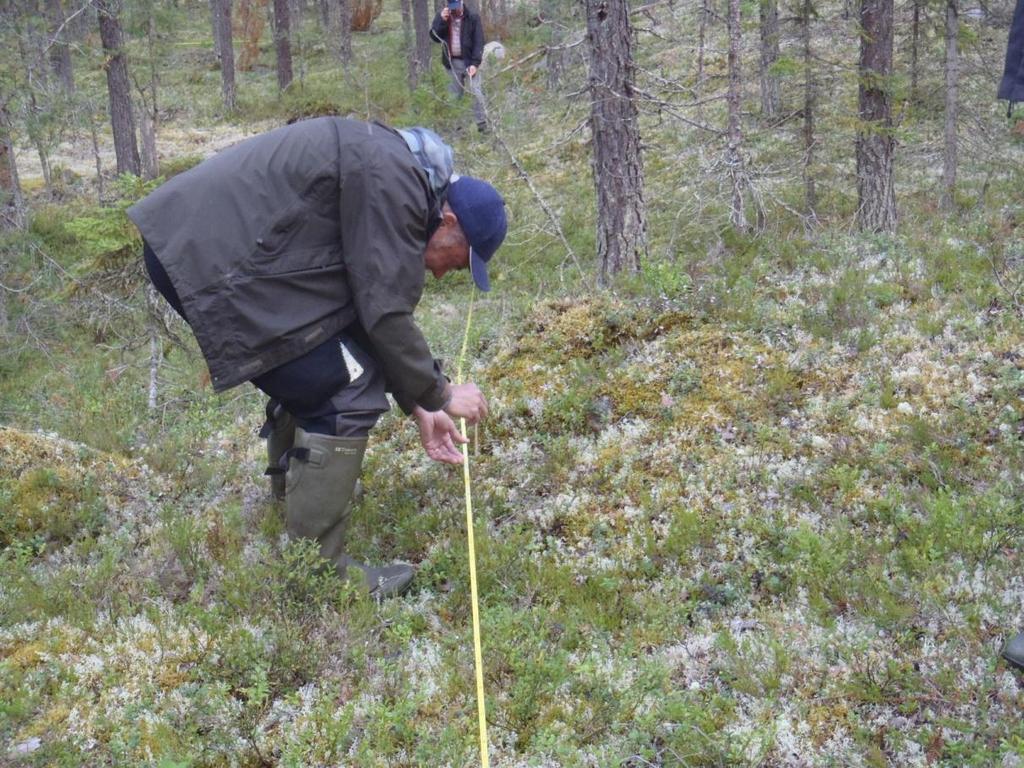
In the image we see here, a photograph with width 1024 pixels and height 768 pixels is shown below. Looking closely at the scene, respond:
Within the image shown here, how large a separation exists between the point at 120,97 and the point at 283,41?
11437 mm

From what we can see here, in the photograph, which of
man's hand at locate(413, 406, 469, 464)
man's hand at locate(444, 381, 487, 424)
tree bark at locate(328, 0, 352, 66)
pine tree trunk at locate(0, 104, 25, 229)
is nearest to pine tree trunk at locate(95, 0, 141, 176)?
pine tree trunk at locate(0, 104, 25, 229)


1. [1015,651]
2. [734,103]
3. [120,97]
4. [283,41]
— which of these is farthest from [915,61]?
[283,41]

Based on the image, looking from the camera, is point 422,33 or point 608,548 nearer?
point 608,548

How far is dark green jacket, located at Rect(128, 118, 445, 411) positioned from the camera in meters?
3.98

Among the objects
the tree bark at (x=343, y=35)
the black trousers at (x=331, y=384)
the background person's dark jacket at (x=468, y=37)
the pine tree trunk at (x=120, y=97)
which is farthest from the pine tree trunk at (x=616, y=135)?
the tree bark at (x=343, y=35)

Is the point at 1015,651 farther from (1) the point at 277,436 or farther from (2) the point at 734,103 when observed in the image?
(2) the point at 734,103

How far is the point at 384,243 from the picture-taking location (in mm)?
3973

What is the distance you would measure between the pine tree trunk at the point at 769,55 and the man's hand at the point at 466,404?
10.3 m

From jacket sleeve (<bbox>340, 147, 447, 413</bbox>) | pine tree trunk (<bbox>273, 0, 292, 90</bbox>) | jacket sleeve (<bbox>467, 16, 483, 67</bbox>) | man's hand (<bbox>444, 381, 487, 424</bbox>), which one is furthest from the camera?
pine tree trunk (<bbox>273, 0, 292, 90</bbox>)

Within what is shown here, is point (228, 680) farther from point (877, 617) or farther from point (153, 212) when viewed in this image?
point (877, 617)

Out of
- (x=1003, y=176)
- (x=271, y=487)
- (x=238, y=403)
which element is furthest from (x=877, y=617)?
(x=1003, y=176)

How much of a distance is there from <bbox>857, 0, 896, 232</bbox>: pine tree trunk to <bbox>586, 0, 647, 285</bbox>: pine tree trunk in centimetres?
377

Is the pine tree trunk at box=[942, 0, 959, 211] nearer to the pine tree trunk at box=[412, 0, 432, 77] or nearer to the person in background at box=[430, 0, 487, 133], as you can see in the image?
the person in background at box=[430, 0, 487, 133]

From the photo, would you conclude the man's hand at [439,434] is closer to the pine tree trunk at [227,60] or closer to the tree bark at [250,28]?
the pine tree trunk at [227,60]
